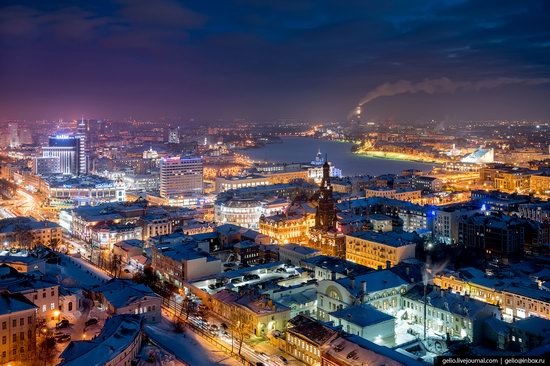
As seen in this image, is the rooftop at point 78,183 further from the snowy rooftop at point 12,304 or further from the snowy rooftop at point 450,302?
the snowy rooftop at point 450,302

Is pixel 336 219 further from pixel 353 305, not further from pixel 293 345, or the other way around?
pixel 293 345

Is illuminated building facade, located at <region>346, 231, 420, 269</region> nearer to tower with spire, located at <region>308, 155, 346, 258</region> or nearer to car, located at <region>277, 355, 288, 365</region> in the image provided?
tower with spire, located at <region>308, 155, 346, 258</region>

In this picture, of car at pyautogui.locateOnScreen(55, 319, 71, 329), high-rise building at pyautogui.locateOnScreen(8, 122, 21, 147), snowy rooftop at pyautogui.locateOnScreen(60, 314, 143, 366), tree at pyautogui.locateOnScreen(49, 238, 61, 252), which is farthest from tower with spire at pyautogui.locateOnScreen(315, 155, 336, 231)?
high-rise building at pyautogui.locateOnScreen(8, 122, 21, 147)

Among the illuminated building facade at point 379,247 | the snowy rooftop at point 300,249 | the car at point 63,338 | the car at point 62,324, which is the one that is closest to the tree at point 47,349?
the car at point 63,338

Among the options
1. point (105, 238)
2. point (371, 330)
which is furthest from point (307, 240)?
point (371, 330)

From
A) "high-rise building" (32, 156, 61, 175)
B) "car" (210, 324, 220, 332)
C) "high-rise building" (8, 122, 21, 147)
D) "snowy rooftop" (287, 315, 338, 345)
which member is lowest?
"car" (210, 324, 220, 332)

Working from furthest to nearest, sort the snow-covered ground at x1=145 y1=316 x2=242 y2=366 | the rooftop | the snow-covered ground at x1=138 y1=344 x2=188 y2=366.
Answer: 1. the rooftop
2. the snow-covered ground at x1=145 y1=316 x2=242 y2=366
3. the snow-covered ground at x1=138 y1=344 x2=188 y2=366
